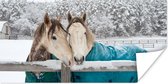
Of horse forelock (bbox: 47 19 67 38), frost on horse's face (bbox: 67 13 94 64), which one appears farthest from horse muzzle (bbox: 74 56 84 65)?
horse forelock (bbox: 47 19 67 38)

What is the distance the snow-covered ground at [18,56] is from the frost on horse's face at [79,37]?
→ 9.0 inches

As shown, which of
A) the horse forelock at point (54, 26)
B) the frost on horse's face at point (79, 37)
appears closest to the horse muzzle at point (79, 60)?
the frost on horse's face at point (79, 37)

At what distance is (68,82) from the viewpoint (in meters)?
1.77

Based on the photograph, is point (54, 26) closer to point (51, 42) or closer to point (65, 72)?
point (51, 42)

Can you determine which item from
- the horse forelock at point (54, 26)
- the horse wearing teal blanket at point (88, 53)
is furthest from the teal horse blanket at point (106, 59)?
the horse forelock at point (54, 26)

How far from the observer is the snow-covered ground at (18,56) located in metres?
1.74

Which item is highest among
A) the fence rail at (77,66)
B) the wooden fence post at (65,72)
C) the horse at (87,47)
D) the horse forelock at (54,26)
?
the horse forelock at (54,26)

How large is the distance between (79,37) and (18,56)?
0.34 meters

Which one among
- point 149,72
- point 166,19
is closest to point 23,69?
point 149,72

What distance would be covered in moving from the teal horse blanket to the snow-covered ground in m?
0.04

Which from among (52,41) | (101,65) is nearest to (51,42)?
(52,41)

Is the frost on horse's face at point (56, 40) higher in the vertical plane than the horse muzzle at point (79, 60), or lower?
higher

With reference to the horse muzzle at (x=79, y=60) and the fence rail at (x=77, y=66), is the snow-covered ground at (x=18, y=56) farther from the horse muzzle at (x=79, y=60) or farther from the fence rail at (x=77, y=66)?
the horse muzzle at (x=79, y=60)

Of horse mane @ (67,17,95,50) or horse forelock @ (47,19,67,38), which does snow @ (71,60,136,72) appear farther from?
horse forelock @ (47,19,67,38)
